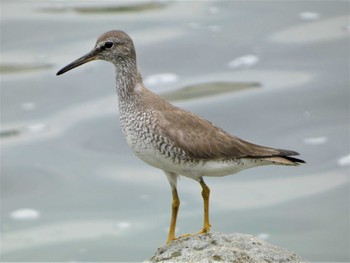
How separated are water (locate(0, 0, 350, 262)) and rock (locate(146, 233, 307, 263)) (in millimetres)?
6618

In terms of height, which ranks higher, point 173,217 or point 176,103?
point 176,103

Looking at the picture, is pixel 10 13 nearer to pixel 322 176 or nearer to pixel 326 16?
pixel 326 16

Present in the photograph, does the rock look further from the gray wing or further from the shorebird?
the gray wing

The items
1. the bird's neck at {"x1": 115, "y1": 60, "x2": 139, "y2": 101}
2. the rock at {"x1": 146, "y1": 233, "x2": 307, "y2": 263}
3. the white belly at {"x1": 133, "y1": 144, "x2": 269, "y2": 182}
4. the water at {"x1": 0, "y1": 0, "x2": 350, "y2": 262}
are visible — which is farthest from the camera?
the water at {"x1": 0, "y1": 0, "x2": 350, "y2": 262}

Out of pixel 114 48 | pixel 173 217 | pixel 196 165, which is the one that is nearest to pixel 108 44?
pixel 114 48

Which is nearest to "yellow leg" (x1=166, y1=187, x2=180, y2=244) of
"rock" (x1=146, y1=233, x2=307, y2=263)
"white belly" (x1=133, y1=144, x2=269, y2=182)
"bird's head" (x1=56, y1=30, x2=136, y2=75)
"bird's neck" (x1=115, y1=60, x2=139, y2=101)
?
"white belly" (x1=133, y1=144, x2=269, y2=182)

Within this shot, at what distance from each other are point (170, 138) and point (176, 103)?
915cm

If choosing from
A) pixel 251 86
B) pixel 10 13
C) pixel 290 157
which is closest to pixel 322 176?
pixel 251 86

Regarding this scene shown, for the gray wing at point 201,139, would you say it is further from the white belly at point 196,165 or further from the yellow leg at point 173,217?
the yellow leg at point 173,217

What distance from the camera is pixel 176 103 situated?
19359 millimetres

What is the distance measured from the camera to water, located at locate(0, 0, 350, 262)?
1672 cm

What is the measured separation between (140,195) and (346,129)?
14.7 feet

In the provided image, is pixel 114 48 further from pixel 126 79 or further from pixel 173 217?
pixel 173 217

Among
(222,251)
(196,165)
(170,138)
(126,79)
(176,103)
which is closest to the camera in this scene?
(222,251)
